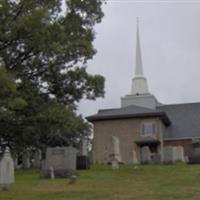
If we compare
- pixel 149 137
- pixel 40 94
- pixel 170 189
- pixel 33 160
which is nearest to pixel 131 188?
pixel 170 189

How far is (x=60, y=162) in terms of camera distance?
22922 mm

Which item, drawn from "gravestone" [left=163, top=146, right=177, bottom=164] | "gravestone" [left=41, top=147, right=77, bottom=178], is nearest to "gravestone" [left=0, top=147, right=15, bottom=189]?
"gravestone" [left=41, top=147, right=77, bottom=178]

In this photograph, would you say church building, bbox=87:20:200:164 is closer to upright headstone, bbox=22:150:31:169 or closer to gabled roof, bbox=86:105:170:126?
gabled roof, bbox=86:105:170:126

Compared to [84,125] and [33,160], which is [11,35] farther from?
[33,160]

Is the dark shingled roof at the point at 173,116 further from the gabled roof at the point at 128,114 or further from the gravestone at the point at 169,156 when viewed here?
the gravestone at the point at 169,156

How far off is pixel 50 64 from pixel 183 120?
31182 millimetres

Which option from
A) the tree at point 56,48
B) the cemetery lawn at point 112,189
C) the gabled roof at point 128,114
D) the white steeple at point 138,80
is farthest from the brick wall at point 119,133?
the cemetery lawn at point 112,189

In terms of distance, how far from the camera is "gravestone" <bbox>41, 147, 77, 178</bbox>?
73.8 feet

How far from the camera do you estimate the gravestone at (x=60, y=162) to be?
886 inches

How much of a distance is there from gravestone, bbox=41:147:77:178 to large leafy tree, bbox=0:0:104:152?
20.0 feet

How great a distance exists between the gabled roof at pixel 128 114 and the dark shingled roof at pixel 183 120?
4.74ft

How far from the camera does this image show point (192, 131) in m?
58.0

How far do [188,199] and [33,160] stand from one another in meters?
25.5

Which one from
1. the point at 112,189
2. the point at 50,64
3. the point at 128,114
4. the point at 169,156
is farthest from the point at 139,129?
the point at 112,189
